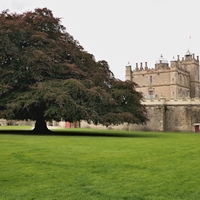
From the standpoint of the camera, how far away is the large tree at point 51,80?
23906mm

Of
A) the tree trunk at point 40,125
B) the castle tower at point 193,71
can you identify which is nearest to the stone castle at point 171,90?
the castle tower at point 193,71

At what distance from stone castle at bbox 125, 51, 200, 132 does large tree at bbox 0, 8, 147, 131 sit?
1116 cm

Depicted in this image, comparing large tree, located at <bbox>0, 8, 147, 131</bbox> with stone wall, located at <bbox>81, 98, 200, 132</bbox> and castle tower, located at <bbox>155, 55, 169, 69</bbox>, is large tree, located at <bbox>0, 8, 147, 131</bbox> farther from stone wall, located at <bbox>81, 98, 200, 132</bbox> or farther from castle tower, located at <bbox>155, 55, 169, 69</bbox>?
Result: castle tower, located at <bbox>155, 55, 169, 69</bbox>

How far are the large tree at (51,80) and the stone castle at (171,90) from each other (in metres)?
11.2

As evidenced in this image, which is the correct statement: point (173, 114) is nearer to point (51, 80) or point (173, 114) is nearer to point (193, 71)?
point (51, 80)

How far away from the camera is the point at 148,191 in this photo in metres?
6.75

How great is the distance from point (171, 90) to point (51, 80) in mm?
39079

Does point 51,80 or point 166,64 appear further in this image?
point 166,64

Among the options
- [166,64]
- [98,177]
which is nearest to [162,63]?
[166,64]

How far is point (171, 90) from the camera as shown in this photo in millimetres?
61281

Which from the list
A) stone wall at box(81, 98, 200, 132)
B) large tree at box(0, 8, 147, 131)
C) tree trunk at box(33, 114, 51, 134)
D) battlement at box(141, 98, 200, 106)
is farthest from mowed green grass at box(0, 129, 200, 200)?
battlement at box(141, 98, 200, 106)

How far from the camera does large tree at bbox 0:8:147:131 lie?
2391cm

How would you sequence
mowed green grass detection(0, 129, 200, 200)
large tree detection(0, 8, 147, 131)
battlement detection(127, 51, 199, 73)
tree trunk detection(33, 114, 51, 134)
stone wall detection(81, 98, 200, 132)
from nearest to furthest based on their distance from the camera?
mowed green grass detection(0, 129, 200, 200) → large tree detection(0, 8, 147, 131) → tree trunk detection(33, 114, 51, 134) → stone wall detection(81, 98, 200, 132) → battlement detection(127, 51, 199, 73)

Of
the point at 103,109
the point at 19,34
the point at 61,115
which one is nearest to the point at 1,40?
the point at 19,34
